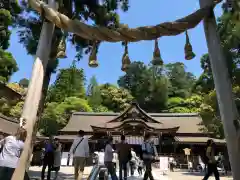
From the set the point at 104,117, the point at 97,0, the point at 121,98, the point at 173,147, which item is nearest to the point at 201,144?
the point at 173,147

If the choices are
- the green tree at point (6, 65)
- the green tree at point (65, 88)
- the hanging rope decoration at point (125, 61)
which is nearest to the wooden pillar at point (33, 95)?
the hanging rope decoration at point (125, 61)

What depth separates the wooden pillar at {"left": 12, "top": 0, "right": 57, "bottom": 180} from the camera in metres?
4.07

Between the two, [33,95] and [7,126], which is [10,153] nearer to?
[33,95]

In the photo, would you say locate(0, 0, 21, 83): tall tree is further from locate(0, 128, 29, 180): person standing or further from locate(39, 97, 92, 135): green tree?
locate(39, 97, 92, 135): green tree

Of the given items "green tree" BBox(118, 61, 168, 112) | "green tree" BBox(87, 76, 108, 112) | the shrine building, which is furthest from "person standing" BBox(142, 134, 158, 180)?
"green tree" BBox(118, 61, 168, 112)

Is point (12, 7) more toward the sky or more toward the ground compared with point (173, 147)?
more toward the sky

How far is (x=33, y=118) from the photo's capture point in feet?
13.8

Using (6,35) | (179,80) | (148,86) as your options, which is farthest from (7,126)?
(179,80)

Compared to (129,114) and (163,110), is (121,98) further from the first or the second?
(129,114)

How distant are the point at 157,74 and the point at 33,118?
51256 millimetres

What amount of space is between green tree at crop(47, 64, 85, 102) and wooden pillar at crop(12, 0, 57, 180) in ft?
118

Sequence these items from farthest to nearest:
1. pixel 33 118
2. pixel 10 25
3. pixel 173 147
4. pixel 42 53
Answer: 1. pixel 173 147
2. pixel 10 25
3. pixel 42 53
4. pixel 33 118

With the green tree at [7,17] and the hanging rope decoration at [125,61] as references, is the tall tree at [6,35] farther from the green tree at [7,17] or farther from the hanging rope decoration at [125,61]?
the hanging rope decoration at [125,61]

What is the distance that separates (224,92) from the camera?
13.8ft
